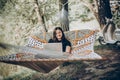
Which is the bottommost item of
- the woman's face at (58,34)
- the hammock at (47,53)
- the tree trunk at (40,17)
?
the hammock at (47,53)

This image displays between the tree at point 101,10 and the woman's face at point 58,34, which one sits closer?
the woman's face at point 58,34

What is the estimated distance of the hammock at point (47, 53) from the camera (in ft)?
12.8

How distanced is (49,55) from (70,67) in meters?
0.84

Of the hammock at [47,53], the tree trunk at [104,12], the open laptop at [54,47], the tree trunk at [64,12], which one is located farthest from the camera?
the tree trunk at [64,12]

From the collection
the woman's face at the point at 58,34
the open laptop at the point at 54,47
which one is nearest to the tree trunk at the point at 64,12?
the woman's face at the point at 58,34

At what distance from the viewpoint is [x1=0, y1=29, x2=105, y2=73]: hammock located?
3898mm

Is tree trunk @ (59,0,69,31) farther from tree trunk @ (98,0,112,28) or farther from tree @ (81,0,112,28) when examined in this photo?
tree trunk @ (98,0,112,28)

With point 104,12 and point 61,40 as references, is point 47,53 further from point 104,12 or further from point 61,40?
point 104,12

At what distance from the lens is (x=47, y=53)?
4242 millimetres

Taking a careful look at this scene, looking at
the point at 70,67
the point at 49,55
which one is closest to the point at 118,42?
the point at 70,67

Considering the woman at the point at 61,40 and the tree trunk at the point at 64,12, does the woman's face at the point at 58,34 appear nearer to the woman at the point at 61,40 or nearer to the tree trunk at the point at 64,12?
the woman at the point at 61,40

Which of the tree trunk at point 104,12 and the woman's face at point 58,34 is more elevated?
the tree trunk at point 104,12

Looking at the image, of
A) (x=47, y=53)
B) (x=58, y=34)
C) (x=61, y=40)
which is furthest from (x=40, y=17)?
(x=47, y=53)

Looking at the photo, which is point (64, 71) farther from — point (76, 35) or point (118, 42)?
point (118, 42)
